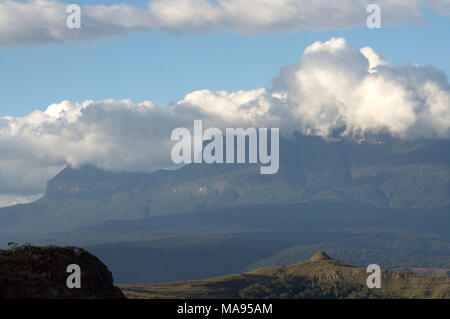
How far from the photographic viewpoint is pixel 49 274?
228 ft

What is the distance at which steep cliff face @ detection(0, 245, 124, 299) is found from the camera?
217ft

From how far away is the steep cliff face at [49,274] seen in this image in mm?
66125
